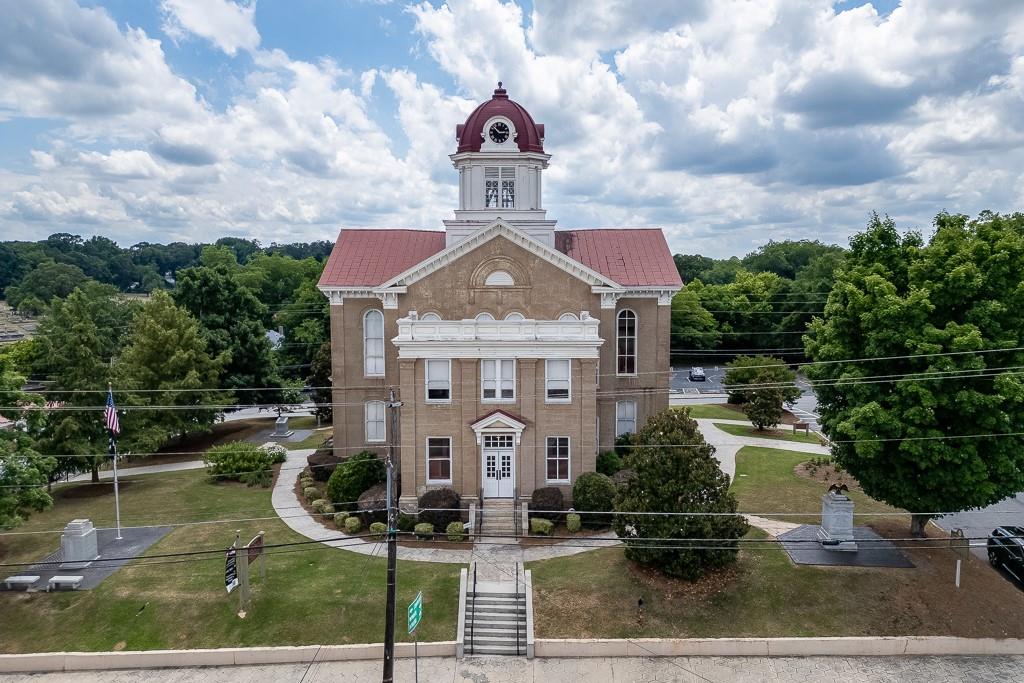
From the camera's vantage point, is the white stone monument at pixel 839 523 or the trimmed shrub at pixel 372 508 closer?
the white stone monument at pixel 839 523

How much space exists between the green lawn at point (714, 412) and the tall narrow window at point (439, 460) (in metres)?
24.7

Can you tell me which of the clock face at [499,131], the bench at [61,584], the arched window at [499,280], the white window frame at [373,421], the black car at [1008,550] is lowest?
the bench at [61,584]

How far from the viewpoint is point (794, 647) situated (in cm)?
1909

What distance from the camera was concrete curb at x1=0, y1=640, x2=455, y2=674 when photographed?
1889 centimetres

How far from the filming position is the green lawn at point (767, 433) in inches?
1591

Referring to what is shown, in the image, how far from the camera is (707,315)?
72.4 metres

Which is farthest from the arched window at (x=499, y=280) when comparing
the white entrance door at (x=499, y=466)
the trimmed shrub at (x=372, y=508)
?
the trimmed shrub at (x=372, y=508)

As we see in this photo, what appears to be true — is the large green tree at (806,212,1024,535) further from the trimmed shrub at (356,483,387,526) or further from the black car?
the trimmed shrub at (356,483,387,526)

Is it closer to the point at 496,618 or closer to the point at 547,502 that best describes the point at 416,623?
the point at 496,618

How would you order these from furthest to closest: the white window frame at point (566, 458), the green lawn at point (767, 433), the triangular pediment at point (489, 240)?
the green lawn at point (767, 433)
the triangular pediment at point (489, 240)
the white window frame at point (566, 458)

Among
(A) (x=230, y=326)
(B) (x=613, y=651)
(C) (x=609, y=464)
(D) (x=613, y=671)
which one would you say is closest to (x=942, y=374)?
(B) (x=613, y=651)

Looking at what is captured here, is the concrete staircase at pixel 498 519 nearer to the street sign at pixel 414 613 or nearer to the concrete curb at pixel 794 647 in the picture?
the concrete curb at pixel 794 647

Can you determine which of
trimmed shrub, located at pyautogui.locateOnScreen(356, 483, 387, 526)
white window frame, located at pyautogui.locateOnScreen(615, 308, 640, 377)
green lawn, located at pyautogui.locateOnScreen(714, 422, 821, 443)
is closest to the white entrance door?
trimmed shrub, located at pyautogui.locateOnScreen(356, 483, 387, 526)

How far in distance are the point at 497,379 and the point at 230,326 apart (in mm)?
27305
